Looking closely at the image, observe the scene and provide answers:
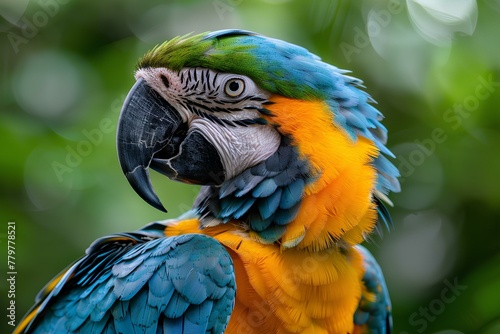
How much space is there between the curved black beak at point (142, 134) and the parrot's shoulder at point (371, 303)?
773 millimetres

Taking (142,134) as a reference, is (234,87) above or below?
above

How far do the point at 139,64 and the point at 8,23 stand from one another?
1.32m

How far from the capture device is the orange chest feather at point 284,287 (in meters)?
1.38

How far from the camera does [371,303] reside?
Result: 5.90ft

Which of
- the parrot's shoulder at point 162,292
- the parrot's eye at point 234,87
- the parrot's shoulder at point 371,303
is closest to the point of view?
the parrot's shoulder at point 162,292

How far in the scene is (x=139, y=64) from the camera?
1510 millimetres

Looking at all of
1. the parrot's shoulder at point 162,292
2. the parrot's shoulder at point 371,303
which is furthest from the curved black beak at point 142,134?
the parrot's shoulder at point 371,303

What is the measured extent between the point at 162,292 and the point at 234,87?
1.84 ft

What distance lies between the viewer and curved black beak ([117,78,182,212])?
1414 mm

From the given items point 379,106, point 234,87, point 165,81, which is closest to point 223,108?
point 234,87

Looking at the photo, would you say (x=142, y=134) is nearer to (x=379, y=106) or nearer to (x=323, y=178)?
(x=323, y=178)

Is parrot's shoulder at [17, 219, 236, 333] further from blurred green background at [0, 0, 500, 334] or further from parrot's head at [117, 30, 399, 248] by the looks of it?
blurred green background at [0, 0, 500, 334]

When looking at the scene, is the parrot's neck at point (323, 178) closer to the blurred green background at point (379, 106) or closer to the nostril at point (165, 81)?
the nostril at point (165, 81)

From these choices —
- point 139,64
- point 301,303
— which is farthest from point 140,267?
point 139,64
